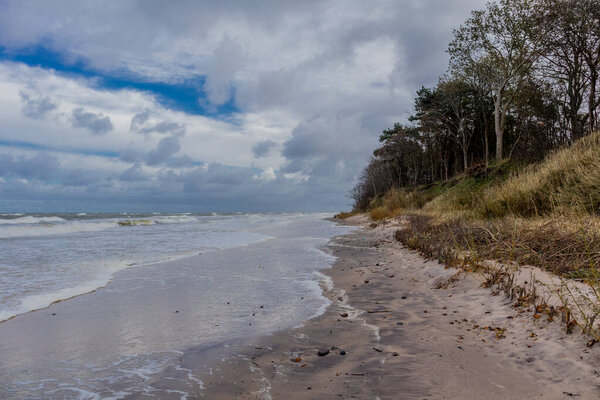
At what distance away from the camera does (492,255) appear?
5910mm

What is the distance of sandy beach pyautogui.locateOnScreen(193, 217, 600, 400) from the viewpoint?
102 inches

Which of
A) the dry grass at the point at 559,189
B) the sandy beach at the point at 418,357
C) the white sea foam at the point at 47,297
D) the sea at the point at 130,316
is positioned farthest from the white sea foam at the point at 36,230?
the dry grass at the point at 559,189

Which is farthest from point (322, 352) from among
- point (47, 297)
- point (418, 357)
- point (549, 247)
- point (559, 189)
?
point (559, 189)

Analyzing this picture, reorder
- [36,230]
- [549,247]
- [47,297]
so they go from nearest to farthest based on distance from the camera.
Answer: [549,247] → [47,297] → [36,230]

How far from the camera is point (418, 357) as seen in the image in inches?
125

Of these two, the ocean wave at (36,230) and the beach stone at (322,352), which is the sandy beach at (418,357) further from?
the ocean wave at (36,230)

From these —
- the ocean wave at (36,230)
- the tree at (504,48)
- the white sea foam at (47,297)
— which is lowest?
the white sea foam at (47,297)

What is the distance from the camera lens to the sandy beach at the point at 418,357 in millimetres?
2588

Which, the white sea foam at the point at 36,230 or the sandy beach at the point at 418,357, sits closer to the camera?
the sandy beach at the point at 418,357

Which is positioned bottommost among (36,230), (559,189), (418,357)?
(418,357)

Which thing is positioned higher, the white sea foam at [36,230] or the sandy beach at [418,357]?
the white sea foam at [36,230]

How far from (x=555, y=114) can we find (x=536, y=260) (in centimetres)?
2871

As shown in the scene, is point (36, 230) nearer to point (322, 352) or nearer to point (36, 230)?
point (36, 230)

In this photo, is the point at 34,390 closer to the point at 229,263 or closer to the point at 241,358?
the point at 241,358
